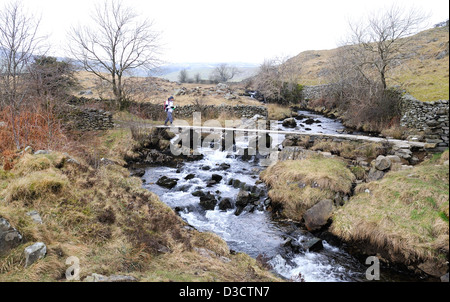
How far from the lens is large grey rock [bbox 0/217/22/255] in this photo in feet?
13.5

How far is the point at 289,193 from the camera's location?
966 cm

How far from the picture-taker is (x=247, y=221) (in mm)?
9016

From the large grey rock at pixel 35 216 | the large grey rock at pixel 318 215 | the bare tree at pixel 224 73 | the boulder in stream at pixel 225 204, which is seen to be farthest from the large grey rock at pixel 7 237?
the bare tree at pixel 224 73

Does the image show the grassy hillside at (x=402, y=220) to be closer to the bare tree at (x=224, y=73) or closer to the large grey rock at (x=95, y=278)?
the large grey rock at (x=95, y=278)

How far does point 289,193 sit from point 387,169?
12.0 ft

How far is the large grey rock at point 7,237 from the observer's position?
13.5 feet

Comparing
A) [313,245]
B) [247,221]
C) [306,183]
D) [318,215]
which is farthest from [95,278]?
[306,183]

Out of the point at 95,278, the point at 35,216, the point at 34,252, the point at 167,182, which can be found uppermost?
the point at 35,216

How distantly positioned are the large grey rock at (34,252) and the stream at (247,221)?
465 cm

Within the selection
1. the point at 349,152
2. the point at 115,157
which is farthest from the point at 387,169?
the point at 115,157

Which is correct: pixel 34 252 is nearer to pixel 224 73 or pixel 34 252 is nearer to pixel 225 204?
pixel 225 204

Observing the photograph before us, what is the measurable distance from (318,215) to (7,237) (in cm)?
773

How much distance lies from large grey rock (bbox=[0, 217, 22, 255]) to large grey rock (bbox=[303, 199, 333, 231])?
7340 millimetres

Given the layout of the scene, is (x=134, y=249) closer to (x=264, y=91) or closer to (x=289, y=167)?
(x=289, y=167)
